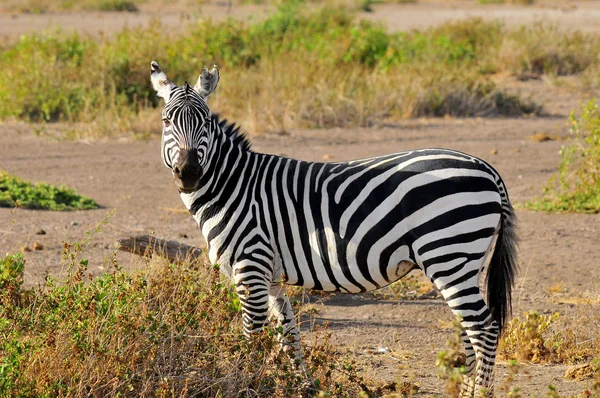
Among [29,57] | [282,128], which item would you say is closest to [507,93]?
[282,128]

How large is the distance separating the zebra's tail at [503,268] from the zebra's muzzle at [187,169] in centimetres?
166

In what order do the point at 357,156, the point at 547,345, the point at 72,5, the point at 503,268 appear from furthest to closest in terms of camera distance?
the point at 72,5 → the point at 357,156 → the point at 547,345 → the point at 503,268

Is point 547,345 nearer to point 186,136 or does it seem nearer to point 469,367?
point 469,367

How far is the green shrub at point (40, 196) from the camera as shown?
8.91 m

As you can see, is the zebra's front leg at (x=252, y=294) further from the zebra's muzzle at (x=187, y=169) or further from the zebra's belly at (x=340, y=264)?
the zebra's muzzle at (x=187, y=169)

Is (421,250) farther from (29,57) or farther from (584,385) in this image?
(29,57)

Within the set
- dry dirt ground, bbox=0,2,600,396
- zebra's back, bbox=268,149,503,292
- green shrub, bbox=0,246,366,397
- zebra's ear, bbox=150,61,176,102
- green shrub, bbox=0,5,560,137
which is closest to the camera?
green shrub, bbox=0,246,366,397

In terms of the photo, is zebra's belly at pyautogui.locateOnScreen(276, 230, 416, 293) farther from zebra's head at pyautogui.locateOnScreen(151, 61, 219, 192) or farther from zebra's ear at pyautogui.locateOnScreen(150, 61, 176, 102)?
zebra's ear at pyautogui.locateOnScreen(150, 61, 176, 102)

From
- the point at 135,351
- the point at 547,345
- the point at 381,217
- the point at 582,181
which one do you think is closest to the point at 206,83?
the point at 381,217

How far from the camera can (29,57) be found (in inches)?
552

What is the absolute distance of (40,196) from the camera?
361 inches

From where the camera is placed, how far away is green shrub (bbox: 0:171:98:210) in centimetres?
891

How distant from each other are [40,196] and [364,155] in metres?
4.33

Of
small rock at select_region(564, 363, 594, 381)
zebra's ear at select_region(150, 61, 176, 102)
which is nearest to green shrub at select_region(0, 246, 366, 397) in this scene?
zebra's ear at select_region(150, 61, 176, 102)
